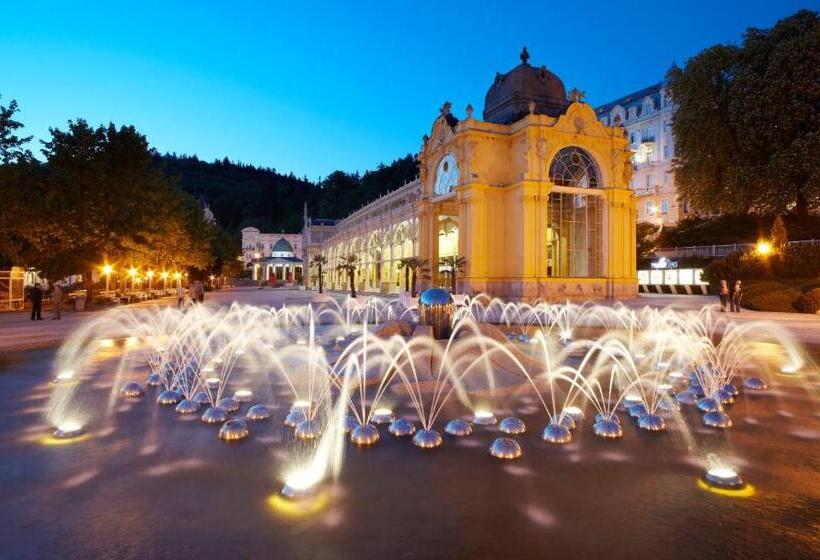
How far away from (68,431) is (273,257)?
A: 121 m

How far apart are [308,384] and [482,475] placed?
19.1 feet

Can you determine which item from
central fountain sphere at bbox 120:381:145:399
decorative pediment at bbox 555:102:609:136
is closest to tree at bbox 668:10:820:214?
decorative pediment at bbox 555:102:609:136

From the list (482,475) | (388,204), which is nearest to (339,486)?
(482,475)

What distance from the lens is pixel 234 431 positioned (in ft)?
24.4

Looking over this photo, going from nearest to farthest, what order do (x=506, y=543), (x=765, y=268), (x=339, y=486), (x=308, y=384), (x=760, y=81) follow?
(x=506, y=543)
(x=339, y=486)
(x=308, y=384)
(x=760, y=81)
(x=765, y=268)

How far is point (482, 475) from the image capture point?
601cm

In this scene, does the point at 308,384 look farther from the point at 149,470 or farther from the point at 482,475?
the point at 482,475

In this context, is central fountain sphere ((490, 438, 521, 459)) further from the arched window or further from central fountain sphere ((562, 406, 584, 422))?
the arched window

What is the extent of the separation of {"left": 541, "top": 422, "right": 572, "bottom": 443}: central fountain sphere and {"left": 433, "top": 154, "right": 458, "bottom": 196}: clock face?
35.9 metres

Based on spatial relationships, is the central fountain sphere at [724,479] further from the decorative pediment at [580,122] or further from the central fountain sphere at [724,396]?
the decorative pediment at [580,122]

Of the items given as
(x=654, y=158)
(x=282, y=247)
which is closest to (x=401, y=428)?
(x=654, y=158)

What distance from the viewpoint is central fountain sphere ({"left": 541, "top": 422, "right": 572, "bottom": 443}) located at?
7227 millimetres

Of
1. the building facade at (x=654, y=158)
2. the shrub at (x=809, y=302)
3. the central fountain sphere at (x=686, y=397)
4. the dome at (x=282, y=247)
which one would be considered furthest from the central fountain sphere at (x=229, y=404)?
the dome at (x=282, y=247)

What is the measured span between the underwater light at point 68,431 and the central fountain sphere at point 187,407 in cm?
145
